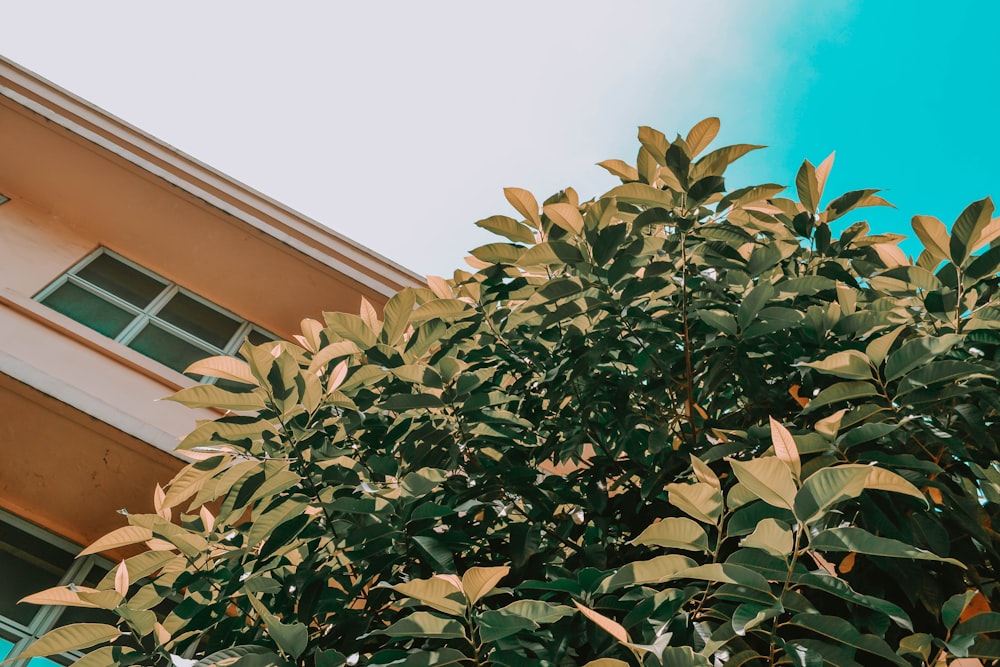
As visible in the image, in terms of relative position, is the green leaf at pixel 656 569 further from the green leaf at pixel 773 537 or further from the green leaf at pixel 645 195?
the green leaf at pixel 645 195

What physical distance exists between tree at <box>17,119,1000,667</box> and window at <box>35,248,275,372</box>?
4.09 m

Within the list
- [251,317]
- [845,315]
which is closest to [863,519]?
[845,315]

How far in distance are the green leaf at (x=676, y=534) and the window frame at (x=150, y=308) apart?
5022mm

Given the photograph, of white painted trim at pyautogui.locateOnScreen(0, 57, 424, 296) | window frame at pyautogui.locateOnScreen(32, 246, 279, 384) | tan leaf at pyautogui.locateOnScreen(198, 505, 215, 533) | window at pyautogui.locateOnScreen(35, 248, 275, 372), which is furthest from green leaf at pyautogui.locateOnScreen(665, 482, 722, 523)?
window at pyautogui.locateOnScreen(35, 248, 275, 372)

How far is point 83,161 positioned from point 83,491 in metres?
3.62

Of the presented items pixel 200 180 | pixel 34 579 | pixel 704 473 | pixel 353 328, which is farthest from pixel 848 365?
pixel 200 180

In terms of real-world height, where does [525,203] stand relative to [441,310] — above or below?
above

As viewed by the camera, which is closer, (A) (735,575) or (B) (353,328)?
(A) (735,575)

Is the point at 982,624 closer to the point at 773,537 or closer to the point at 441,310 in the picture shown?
the point at 773,537

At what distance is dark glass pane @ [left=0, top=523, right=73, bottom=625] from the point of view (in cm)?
428

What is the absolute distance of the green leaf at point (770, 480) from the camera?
4.44 ft

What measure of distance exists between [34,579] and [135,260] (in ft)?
12.0

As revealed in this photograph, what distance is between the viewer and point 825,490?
133cm

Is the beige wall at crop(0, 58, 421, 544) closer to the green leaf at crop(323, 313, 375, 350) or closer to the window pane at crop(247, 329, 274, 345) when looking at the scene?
the window pane at crop(247, 329, 274, 345)
